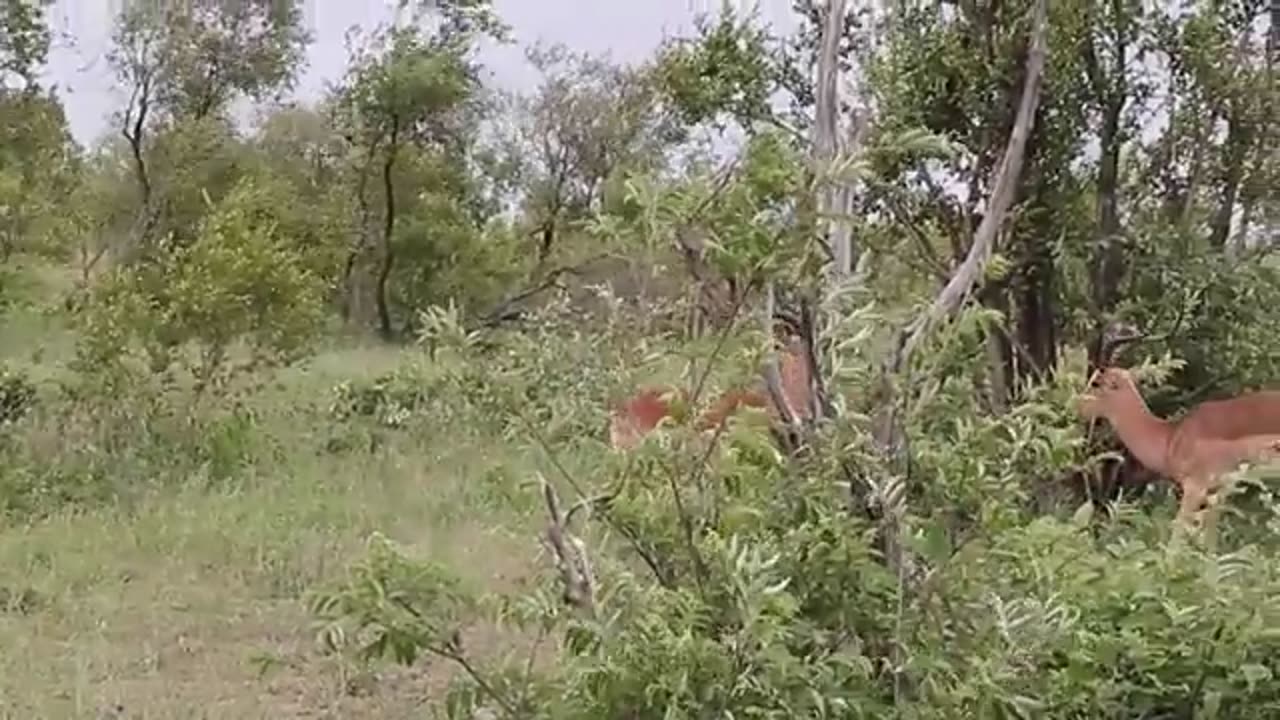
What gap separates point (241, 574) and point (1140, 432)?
248 centimetres

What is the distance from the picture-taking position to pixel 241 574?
4691 millimetres

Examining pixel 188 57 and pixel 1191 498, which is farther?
pixel 188 57

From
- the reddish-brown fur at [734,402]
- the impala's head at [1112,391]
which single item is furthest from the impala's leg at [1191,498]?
the reddish-brown fur at [734,402]

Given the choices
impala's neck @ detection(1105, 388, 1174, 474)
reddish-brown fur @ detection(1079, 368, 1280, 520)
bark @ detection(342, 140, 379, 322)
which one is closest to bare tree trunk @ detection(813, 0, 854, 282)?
reddish-brown fur @ detection(1079, 368, 1280, 520)

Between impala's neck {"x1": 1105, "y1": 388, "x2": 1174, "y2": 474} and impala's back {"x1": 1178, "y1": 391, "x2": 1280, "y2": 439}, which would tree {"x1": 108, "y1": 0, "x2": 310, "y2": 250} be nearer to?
impala's neck {"x1": 1105, "y1": 388, "x2": 1174, "y2": 474}

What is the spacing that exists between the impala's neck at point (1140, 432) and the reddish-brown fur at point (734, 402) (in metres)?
2.50

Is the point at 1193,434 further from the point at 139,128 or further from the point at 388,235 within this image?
the point at 139,128

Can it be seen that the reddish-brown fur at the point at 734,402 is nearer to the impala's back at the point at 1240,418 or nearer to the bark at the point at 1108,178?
the impala's back at the point at 1240,418

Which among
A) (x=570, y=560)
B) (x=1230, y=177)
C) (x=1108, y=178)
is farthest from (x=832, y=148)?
(x=1230, y=177)

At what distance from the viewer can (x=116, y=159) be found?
13.9m

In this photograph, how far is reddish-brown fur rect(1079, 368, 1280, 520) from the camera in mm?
4262

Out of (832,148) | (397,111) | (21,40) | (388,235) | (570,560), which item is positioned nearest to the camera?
(570,560)

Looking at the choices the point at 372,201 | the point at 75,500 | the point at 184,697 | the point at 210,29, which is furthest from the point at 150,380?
the point at 210,29

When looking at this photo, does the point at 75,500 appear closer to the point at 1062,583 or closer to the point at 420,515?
the point at 420,515
